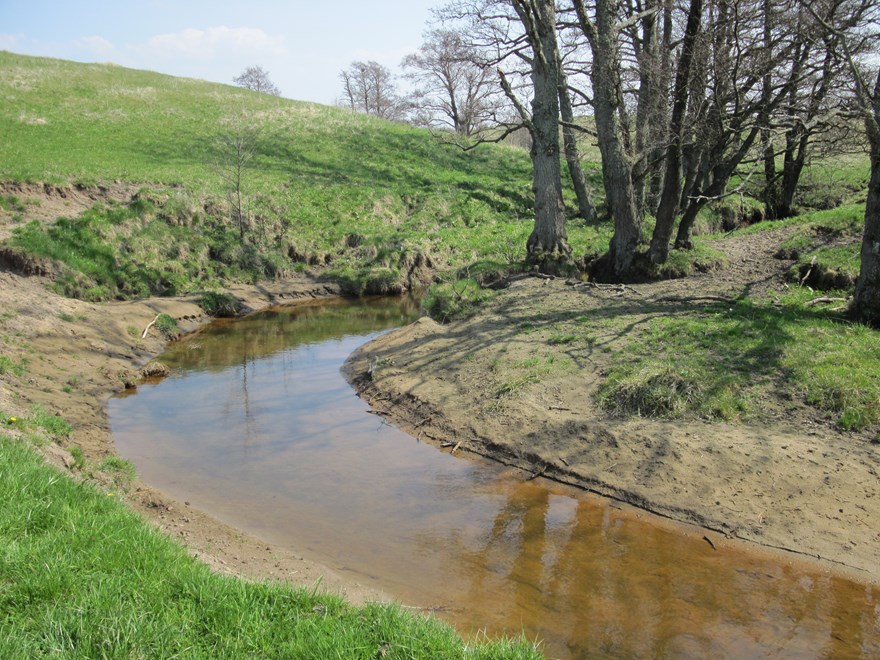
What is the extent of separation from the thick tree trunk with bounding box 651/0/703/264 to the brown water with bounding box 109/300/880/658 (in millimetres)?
7225

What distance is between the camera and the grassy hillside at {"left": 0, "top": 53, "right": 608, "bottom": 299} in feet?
63.8

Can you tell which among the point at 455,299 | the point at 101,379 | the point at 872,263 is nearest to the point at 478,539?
the point at 872,263

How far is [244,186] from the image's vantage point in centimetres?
2542

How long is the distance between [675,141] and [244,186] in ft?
57.1

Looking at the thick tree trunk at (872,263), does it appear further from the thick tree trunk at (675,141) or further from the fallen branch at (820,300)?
the thick tree trunk at (675,141)

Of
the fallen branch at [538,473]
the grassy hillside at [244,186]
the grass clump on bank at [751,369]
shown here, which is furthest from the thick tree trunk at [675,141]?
the fallen branch at [538,473]

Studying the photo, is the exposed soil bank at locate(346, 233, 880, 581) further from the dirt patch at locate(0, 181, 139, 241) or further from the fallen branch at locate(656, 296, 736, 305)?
the dirt patch at locate(0, 181, 139, 241)

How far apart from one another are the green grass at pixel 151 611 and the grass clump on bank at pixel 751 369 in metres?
5.23

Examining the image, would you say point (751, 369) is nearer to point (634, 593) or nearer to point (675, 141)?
point (634, 593)

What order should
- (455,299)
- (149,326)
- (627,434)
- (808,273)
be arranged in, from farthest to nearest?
(149,326) → (455,299) → (808,273) → (627,434)

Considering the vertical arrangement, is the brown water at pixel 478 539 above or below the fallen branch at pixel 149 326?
below

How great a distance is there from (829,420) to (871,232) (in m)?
3.25

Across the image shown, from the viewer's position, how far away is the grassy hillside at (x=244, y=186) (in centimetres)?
1944

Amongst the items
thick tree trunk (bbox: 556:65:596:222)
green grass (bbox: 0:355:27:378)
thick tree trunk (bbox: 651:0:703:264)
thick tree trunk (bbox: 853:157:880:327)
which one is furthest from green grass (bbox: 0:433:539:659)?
thick tree trunk (bbox: 556:65:596:222)
